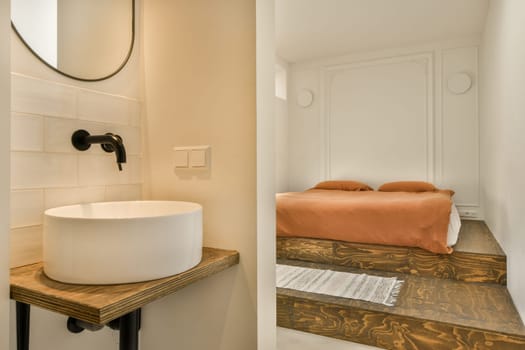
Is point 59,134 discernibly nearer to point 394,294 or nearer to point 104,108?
point 104,108

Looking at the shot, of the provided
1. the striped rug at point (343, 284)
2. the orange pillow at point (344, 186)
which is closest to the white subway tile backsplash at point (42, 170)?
the striped rug at point (343, 284)

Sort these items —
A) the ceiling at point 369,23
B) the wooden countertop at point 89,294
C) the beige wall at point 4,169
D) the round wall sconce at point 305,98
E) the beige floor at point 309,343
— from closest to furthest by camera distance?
1. the wooden countertop at point 89,294
2. the beige wall at point 4,169
3. the beige floor at point 309,343
4. the ceiling at point 369,23
5. the round wall sconce at point 305,98

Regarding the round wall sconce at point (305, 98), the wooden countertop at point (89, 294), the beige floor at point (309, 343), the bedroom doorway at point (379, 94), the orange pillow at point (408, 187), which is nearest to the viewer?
the wooden countertop at point (89, 294)

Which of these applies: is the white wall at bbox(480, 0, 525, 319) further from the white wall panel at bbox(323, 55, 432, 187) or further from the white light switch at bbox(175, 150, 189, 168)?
the white light switch at bbox(175, 150, 189, 168)

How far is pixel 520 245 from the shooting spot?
179 centimetres

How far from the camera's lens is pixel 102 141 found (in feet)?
3.28

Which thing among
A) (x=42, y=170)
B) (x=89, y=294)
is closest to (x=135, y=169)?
(x=42, y=170)

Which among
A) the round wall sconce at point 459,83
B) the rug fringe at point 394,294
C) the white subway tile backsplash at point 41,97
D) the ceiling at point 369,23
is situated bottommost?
the rug fringe at point 394,294

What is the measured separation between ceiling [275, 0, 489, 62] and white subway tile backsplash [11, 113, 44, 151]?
2.69 metres

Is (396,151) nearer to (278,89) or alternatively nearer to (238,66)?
(278,89)

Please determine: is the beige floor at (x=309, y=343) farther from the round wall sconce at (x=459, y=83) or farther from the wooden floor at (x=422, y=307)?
the round wall sconce at (x=459, y=83)

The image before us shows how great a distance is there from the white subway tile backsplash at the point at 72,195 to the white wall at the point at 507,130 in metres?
1.93

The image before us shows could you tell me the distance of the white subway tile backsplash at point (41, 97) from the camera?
0.89 metres

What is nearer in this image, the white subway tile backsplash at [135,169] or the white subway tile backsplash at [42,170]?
the white subway tile backsplash at [42,170]
